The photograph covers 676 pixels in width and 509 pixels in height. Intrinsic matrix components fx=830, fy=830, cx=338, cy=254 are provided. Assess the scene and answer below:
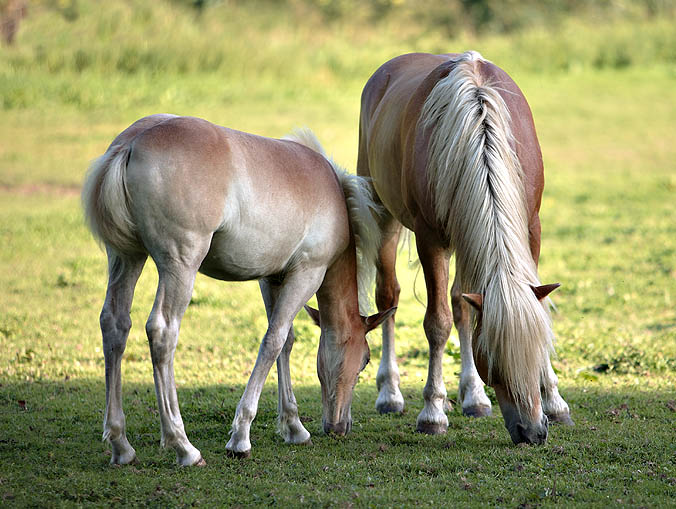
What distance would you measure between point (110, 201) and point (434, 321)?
210cm

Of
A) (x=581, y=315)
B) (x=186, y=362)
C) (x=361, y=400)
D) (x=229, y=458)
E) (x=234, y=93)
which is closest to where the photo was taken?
(x=229, y=458)

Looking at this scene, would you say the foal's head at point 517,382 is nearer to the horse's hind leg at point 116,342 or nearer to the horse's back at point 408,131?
the horse's back at point 408,131

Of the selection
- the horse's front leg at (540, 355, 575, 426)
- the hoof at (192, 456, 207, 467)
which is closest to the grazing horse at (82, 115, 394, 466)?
the hoof at (192, 456, 207, 467)

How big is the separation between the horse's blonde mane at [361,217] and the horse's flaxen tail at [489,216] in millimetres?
413

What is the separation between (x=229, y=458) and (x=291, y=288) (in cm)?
94

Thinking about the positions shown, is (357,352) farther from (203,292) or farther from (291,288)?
(203,292)

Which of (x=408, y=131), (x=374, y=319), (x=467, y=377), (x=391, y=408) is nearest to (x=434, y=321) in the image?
(x=374, y=319)

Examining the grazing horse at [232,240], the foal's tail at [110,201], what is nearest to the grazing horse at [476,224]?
the grazing horse at [232,240]

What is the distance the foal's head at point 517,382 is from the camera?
13.0ft

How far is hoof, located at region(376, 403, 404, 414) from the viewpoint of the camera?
5457mm

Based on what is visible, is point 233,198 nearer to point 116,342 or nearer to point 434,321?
point 116,342

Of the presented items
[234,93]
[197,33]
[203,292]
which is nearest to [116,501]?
[203,292]

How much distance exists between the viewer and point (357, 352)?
190 inches

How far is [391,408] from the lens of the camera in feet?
18.0
